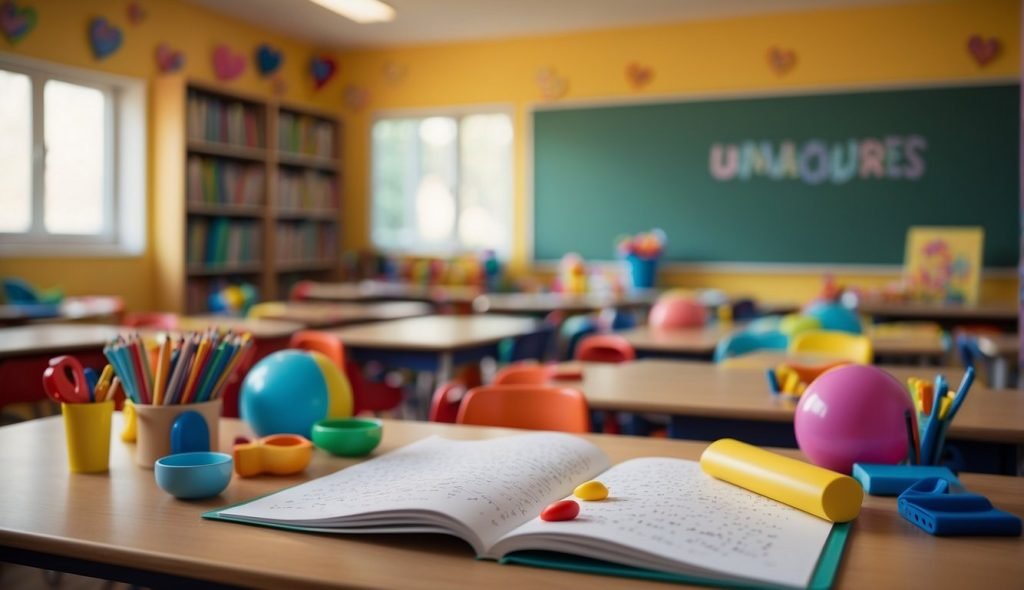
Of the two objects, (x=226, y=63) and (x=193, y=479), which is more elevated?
(x=226, y=63)

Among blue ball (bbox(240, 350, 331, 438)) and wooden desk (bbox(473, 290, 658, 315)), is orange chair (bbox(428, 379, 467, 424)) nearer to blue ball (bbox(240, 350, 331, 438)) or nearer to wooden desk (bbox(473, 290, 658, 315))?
blue ball (bbox(240, 350, 331, 438))

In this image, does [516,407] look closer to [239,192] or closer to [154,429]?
[154,429]

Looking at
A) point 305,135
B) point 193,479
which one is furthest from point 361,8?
point 193,479

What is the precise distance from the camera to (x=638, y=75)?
284 inches

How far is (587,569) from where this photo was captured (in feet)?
2.98

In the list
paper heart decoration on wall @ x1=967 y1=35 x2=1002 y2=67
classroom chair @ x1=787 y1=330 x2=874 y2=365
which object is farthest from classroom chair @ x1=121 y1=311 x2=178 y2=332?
paper heart decoration on wall @ x1=967 y1=35 x2=1002 y2=67

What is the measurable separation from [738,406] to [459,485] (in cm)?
107

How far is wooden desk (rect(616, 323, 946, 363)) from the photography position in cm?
357

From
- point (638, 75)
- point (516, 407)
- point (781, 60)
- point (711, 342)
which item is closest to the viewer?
point (516, 407)

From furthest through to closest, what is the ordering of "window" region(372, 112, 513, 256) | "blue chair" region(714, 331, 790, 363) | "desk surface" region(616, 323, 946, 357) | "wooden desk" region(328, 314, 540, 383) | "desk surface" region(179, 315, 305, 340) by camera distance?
"window" region(372, 112, 513, 256) < "desk surface" region(179, 315, 305, 340) < "wooden desk" region(328, 314, 540, 383) < "desk surface" region(616, 323, 946, 357) < "blue chair" region(714, 331, 790, 363)

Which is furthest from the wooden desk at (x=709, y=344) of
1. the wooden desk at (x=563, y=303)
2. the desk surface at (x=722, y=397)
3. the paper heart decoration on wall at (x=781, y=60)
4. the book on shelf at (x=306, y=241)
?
the book on shelf at (x=306, y=241)

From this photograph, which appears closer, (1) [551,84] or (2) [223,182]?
(2) [223,182]

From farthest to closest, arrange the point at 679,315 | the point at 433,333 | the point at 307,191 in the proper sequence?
the point at 307,191 < the point at 679,315 < the point at 433,333

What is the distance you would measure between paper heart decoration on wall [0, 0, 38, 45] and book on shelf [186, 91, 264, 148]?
1065 millimetres
